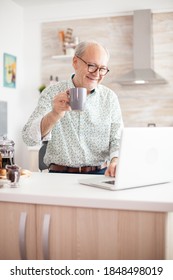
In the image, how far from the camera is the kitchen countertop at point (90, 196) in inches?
52.0

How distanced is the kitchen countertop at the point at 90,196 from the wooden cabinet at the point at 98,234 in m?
0.03

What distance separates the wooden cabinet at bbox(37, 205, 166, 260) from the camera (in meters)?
1.32

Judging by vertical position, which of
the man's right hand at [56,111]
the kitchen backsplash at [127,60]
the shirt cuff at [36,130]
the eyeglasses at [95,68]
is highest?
the kitchen backsplash at [127,60]

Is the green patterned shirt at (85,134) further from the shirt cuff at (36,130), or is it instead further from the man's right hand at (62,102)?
the man's right hand at (62,102)

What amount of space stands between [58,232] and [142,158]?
0.43m

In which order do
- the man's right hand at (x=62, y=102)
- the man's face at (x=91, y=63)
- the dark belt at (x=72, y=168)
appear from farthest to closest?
the dark belt at (x=72, y=168), the man's face at (x=91, y=63), the man's right hand at (x=62, y=102)

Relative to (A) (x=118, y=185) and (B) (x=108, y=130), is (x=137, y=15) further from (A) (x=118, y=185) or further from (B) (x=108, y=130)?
(A) (x=118, y=185)

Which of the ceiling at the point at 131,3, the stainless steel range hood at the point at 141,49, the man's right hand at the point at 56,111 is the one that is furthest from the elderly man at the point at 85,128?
the ceiling at the point at 131,3

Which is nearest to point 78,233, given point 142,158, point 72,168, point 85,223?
point 85,223

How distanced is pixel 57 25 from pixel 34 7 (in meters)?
0.40

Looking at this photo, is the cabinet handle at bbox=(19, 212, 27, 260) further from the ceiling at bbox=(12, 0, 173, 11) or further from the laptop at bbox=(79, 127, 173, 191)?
the ceiling at bbox=(12, 0, 173, 11)

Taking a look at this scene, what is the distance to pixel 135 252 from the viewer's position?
1341mm

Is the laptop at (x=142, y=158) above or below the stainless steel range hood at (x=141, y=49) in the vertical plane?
below

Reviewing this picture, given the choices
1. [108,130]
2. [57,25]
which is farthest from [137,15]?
[108,130]
